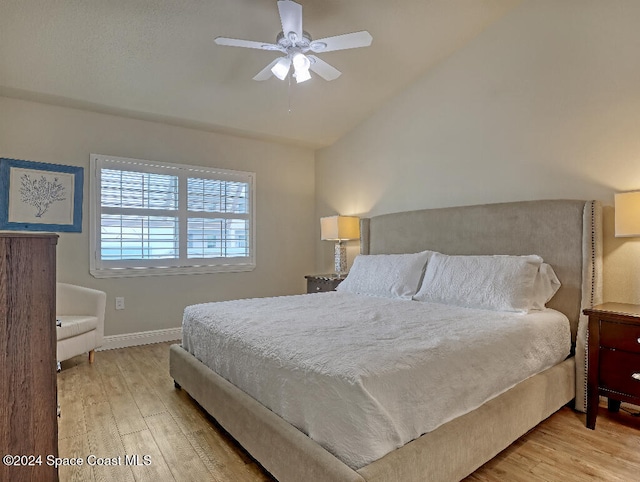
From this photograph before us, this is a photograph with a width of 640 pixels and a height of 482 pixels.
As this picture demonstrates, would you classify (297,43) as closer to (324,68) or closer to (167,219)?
(324,68)

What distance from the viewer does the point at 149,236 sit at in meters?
4.07

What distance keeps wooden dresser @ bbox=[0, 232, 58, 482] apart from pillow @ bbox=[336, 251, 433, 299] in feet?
7.97

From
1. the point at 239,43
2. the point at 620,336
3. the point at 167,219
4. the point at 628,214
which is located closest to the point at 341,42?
the point at 239,43

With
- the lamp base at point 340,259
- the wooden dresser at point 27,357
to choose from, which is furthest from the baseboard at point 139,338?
the wooden dresser at point 27,357

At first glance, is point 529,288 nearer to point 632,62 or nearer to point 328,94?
point 632,62

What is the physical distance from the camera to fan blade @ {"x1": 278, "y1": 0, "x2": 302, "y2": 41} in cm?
220

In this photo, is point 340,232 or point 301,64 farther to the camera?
point 340,232

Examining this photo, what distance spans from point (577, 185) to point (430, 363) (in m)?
2.11

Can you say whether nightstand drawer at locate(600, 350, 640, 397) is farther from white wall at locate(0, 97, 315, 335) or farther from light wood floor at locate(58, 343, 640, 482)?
white wall at locate(0, 97, 315, 335)

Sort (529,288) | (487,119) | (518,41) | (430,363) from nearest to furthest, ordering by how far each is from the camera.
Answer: (430,363) < (529,288) < (518,41) < (487,119)

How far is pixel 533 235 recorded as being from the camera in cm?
286

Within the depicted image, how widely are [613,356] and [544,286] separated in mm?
598

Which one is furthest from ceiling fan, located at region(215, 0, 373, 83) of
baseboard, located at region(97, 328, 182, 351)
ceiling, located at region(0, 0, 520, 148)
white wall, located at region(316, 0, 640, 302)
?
baseboard, located at region(97, 328, 182, 351)

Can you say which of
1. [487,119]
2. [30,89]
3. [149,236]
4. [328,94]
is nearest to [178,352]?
[149,236]
